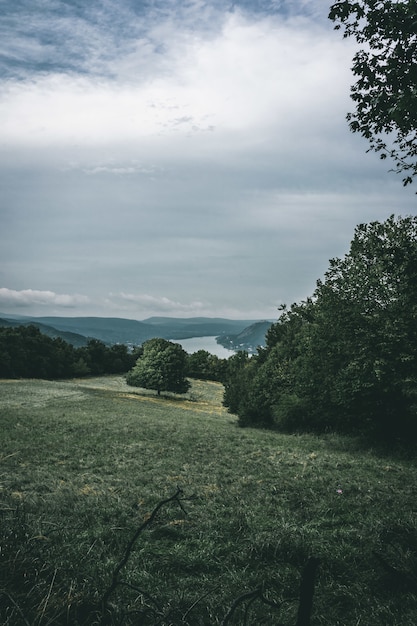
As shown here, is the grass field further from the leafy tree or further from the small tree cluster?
the small tree cluster

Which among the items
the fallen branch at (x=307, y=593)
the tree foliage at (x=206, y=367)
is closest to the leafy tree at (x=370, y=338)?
the fallen branch at (x=307, y=593)

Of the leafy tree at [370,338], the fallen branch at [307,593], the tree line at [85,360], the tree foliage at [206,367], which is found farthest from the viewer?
the tree foliage at [206,367]

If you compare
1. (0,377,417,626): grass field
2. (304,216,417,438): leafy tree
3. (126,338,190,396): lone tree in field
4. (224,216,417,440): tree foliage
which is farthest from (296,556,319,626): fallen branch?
(126,338,190,396): lone tree in field

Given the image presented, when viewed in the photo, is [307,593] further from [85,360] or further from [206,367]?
[206,367]

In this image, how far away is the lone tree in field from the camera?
66.9 m

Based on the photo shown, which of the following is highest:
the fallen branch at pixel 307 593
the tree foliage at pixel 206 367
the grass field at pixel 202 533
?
the fallen branch at pixel 307 593

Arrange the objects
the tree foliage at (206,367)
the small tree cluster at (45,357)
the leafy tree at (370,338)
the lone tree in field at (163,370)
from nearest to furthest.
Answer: the leafy tree at (370,338), the lone tree in field at (163,370), the small tree cluster at (45,357), the tree foliage at (206,367)

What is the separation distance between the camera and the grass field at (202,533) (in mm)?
2912

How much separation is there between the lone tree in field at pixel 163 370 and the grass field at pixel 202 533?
46985mm

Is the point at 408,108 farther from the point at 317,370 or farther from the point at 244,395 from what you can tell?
the point at 244,395

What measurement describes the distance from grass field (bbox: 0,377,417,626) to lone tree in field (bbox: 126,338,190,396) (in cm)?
4699

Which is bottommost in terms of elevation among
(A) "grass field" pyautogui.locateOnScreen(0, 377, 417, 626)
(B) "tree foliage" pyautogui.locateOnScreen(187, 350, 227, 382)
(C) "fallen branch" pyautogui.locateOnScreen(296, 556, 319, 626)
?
(B) "tree foliage" pyautogui.locateOnScreen(187, 350, 227, 382)

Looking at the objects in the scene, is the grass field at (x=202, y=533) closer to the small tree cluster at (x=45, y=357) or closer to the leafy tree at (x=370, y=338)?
the leafy tree at (x=370, y=338)

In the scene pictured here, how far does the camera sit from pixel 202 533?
24.4ft
